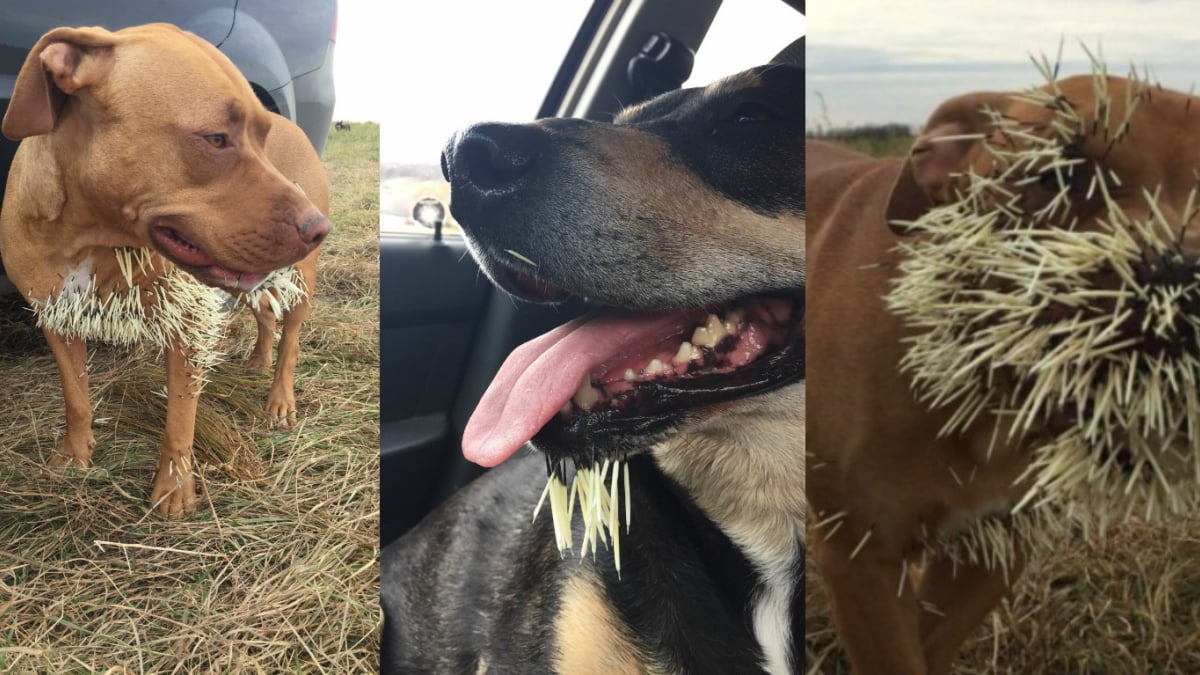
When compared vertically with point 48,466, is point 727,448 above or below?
above

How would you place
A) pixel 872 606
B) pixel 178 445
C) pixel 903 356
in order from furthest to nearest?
pixel 178 445 → pixel 872 606 → pixel 903 356

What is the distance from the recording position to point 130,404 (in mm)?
1987

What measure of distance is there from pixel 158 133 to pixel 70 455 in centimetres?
76

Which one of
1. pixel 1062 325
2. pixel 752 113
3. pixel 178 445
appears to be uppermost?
pixel 752 113

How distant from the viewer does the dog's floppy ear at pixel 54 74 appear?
70.1 inches

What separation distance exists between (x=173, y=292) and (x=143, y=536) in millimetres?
551

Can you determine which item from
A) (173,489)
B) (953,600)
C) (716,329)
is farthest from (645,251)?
(173,489)

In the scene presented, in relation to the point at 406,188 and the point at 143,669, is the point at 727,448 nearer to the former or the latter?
the point at 406,188

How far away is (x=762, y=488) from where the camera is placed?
5.70ft

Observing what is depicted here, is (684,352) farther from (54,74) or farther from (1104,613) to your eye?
(54,74)

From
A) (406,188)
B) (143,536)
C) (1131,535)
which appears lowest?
(143,536)

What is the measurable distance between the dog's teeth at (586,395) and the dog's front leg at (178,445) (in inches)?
35.2

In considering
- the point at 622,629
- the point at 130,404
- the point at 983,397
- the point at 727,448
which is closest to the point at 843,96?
the point at 983,397

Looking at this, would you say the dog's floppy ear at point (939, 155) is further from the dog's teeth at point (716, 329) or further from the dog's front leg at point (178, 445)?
the dog's front leg at point (178, 445)
